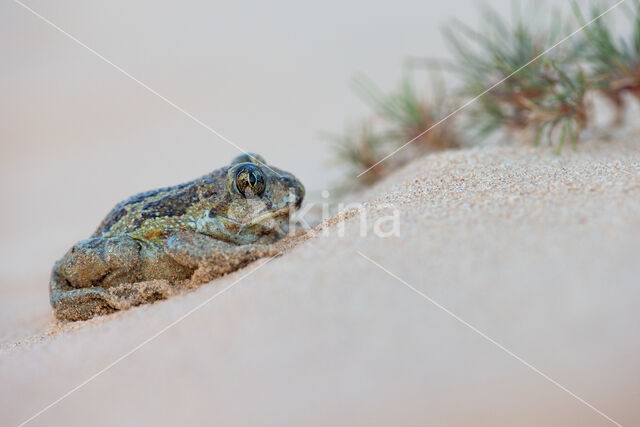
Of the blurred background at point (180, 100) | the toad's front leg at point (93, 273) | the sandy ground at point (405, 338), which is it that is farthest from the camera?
the blurred background at point (180, 100)

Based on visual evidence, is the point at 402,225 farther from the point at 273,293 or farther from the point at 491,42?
the point at 491,42

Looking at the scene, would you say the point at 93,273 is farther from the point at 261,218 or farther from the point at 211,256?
the point at 261,218

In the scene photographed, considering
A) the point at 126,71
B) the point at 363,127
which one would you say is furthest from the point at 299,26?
the point at 363,127

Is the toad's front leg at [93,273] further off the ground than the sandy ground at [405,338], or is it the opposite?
the toad's front leg at [93,273]

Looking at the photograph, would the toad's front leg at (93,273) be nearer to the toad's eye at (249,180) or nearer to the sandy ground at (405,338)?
the sandy ground at (405,338)

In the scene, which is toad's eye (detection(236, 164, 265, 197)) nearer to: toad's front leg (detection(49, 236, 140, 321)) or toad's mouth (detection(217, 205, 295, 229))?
toad's mouth (detection(217, 205, 295, 229))

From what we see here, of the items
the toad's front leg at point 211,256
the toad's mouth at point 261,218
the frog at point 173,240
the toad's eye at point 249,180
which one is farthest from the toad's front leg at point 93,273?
the toad's eye at point 249,180

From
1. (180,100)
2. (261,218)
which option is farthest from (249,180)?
(180,100)
